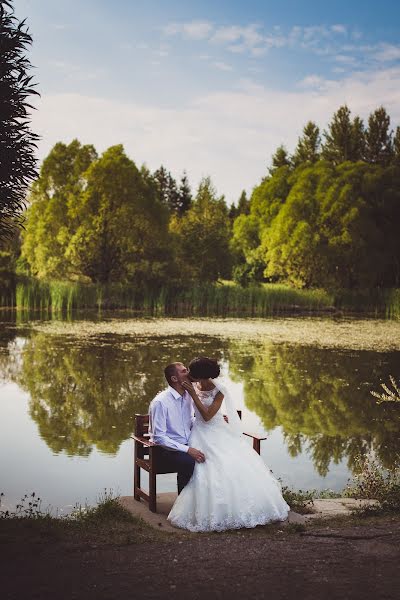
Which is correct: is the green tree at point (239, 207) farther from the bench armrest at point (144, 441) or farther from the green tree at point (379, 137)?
the bench armrest at point (144, 441)

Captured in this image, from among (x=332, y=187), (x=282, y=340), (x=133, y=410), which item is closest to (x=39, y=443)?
(x=133, y=410)

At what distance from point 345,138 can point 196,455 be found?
163 ft

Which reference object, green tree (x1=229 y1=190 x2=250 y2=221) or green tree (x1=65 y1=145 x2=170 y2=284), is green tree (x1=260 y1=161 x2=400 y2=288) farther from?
green tree (x1=229 y1=190 x2=250 y2=221)

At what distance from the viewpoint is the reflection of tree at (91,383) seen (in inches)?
395

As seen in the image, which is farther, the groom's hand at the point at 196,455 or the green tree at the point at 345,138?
the green tree at the point at 345,138

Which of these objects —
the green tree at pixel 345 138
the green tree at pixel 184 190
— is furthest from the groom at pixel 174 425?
the green tree at pixel 184 190

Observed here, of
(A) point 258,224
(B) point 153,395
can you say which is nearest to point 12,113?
(B) point 153,395

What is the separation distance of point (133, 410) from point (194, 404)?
18.0ft

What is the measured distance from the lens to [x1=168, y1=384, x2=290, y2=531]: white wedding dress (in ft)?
19.0

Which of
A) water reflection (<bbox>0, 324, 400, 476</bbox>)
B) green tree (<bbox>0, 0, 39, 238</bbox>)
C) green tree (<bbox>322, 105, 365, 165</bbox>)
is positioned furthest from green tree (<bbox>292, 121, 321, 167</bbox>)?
green tree (<bbox>0, 0, 39, 238</bbox>)

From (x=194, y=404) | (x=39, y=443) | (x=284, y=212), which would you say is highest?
(x=284, y=212)

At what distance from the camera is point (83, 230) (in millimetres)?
33844

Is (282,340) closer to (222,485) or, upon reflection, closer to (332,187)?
(222,485)

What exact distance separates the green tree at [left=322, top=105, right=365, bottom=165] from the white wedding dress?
48.6 meters
